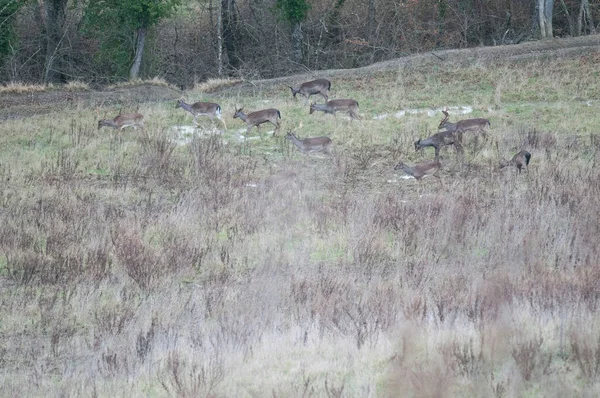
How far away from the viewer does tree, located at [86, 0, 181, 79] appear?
35500mm

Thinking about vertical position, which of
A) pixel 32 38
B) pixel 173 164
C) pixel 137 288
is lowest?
pixel 137 288

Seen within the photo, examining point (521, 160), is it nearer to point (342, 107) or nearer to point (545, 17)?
point (342, 107)

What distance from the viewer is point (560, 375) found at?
7785 millimetres

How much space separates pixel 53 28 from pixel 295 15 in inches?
434

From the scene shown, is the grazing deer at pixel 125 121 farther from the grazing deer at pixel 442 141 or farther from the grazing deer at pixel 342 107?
the grazing deer at pixel 442 141

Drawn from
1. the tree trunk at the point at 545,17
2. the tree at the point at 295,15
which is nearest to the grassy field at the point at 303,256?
the tree trunk at the point at 545,17

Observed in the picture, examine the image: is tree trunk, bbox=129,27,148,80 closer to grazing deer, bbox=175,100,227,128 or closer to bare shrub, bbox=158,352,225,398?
grazing deer, bbox=175,100,227,128

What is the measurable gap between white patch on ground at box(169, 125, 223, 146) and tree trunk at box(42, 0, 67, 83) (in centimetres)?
1969

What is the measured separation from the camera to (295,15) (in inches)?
1576

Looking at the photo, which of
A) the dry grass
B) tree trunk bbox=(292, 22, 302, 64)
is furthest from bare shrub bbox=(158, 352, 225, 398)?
tree trunk bbox=(292, 22, 302, 64)

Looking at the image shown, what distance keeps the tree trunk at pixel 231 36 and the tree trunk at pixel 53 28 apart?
7.35 m

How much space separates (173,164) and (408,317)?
10.5 meters

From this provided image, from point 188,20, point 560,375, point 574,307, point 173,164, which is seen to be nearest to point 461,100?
point 173,164

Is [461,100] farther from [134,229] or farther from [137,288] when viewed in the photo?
[137,288]
